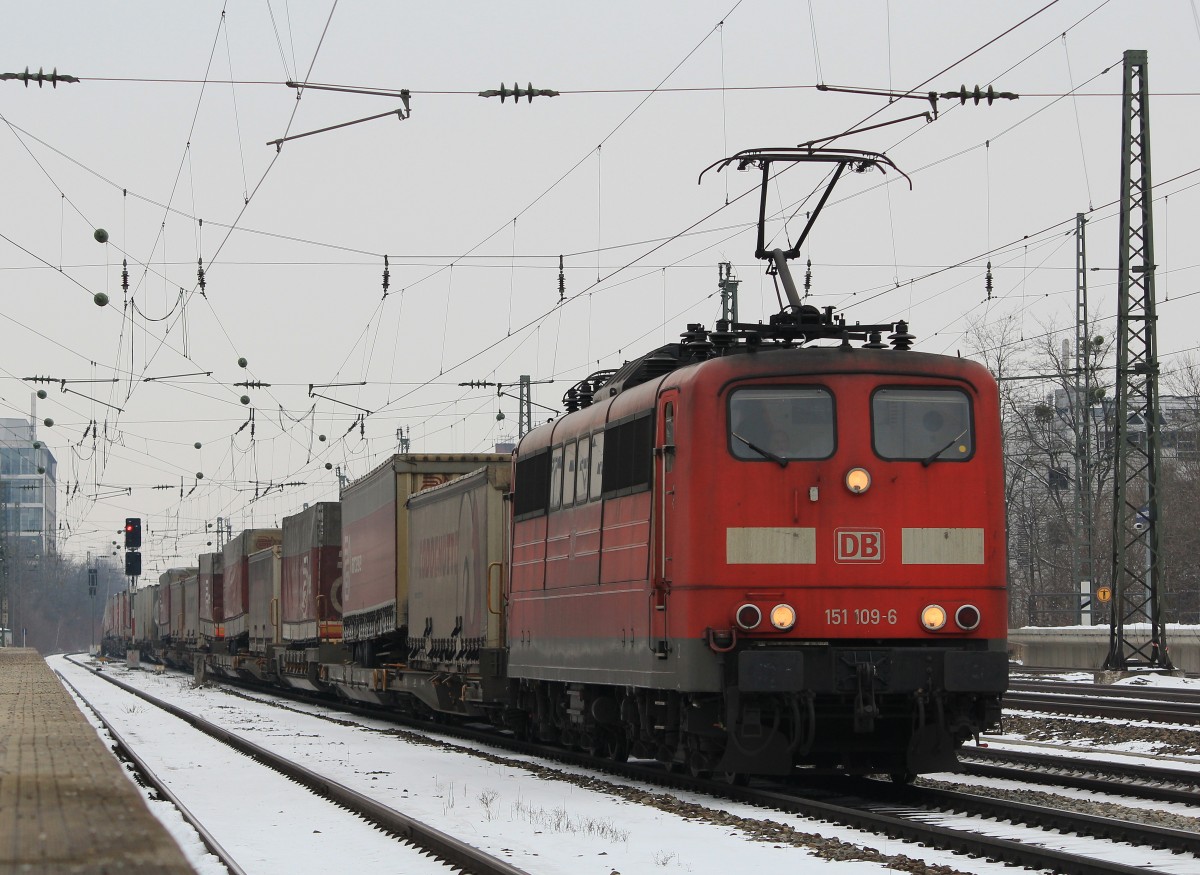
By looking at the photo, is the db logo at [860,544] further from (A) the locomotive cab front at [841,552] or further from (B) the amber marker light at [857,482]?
(B) the amber marker light at [857,482]

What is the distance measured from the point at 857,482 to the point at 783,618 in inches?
48.9

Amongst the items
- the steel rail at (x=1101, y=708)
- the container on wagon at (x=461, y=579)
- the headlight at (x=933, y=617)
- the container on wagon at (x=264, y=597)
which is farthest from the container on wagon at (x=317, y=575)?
the headlight at (x=933, y=617)

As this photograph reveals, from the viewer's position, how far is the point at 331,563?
33.4m

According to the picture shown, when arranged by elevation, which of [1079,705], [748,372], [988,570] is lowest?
[1079,705]

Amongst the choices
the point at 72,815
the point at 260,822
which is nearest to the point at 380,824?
the point at 260,822

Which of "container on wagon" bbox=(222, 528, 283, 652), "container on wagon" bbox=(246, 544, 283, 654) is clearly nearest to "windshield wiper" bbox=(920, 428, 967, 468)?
"container on wagon" bbox=(246, 544, 283, 654)

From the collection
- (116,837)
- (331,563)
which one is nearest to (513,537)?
(116,837)

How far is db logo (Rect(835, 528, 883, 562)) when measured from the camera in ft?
44.5

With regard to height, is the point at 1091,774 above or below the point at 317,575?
below

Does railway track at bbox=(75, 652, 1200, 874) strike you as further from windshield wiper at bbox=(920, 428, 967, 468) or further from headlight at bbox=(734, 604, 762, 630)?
windshield wiper at bbox=(920, 428, 967, 468)

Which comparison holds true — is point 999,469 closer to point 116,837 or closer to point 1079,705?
point 116,837

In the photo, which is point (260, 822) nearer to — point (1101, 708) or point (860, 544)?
point (860, 544)

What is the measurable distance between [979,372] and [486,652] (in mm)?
8339

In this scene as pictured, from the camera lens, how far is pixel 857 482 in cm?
1369
